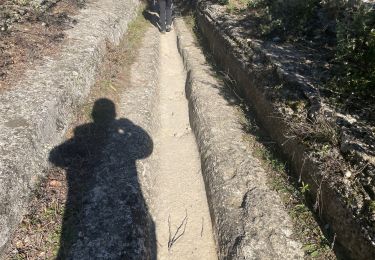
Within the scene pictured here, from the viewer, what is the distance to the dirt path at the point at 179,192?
6.83 meters

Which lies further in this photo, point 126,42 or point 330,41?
point 126,42

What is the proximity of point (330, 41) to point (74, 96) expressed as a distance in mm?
6990

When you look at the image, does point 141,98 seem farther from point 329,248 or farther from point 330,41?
point 329,248

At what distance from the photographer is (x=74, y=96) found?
8.86 metres

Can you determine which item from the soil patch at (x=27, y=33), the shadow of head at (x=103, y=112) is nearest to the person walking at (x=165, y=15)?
the soil patch at (x=27, y=33)

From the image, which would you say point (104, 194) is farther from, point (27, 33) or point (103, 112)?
point (27, 33)

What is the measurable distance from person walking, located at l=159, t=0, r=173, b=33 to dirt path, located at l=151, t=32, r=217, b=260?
236 inches

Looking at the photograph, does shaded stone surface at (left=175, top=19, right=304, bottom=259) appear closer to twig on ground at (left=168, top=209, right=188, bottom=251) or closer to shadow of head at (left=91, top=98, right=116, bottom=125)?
twig on ground at (left=168, top=209, right=188, bottom=251)

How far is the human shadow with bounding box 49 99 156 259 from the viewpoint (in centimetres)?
605

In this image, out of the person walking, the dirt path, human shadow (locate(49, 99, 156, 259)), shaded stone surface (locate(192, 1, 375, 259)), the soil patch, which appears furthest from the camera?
the person walking

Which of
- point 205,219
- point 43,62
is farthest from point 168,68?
point 205,219

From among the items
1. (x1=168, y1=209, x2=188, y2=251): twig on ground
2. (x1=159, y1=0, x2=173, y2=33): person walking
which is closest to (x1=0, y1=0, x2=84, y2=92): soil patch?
(x1=159, y1=0, x2=173, y2=33): person walking

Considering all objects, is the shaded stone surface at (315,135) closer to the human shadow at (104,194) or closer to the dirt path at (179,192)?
the dirt path at (179,192)

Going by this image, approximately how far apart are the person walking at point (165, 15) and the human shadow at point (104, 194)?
8780 mm
